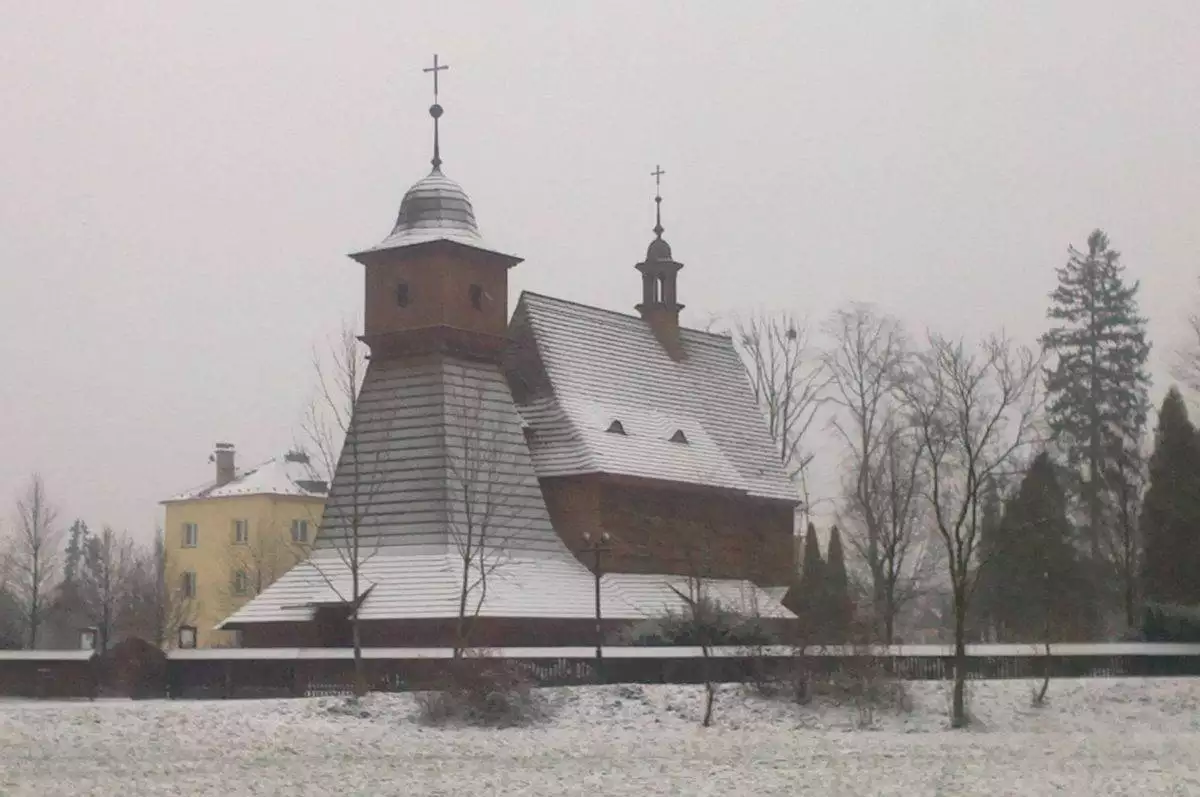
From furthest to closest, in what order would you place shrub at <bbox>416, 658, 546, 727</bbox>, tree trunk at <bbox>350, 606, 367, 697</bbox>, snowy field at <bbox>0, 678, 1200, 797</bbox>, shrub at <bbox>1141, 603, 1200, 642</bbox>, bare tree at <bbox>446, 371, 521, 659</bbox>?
shrub at <bbox>1141, 603, 1200, 642</bbox> → bare tree at <bbox>446, 371, 521, 659</bbox> → tree trunk at <bbox>350, 606, 367, 697</bbox> → shrub at <bbox>416, 658, 546, 727</bbox> → snowy field at <bbox>0, 678, 1200, 797</bbox>

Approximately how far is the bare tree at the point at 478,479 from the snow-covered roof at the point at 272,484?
101 feet

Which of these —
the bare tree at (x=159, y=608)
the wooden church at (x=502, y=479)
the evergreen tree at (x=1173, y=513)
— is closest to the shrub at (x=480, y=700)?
the wooden church at (x=502, y=479)

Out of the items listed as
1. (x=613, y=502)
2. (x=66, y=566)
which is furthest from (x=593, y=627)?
(x=66, y=566)

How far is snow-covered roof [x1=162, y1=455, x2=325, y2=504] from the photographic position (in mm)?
72750

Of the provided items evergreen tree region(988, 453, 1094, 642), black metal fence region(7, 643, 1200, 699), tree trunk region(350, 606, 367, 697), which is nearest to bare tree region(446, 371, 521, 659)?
black metal fence region(7, 643, 1200, 699)

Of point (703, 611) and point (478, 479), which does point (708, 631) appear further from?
point (478, 479)

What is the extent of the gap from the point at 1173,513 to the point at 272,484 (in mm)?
40862

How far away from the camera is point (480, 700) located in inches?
1128

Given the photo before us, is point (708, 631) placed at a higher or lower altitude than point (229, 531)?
lower

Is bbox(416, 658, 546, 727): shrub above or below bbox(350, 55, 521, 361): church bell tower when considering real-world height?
below

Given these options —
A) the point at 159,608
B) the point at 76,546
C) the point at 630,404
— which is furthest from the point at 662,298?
the point at 76,546

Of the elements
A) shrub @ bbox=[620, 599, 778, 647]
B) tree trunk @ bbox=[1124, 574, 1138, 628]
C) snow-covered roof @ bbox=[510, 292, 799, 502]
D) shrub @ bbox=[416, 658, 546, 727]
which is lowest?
shrub @ bbox=[416, 658, 546, 727]

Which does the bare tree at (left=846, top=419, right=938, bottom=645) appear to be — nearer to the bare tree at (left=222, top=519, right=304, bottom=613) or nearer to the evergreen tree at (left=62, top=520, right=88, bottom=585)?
the bare tree at (left=222, top=519, right=304, bottom=613)

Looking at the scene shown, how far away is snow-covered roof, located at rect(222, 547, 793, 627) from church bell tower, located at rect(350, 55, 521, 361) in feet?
18.8
